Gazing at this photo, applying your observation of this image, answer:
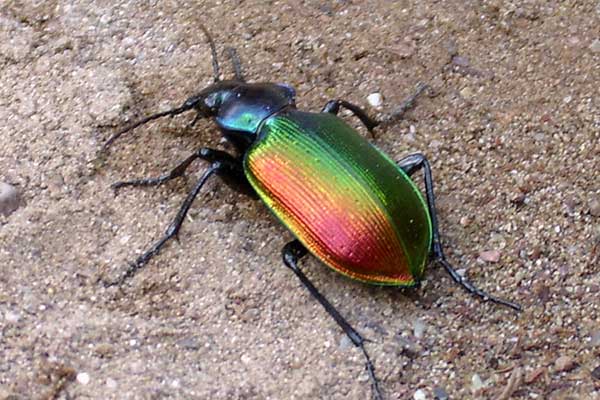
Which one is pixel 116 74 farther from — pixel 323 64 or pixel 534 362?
pixel 534 362

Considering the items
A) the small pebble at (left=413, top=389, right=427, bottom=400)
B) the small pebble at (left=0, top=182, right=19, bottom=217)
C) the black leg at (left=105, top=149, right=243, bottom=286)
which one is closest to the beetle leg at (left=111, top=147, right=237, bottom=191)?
the black leg at (left=105, top=149, right=243, bottom=286)

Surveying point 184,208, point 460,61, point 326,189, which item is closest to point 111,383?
point 184,208

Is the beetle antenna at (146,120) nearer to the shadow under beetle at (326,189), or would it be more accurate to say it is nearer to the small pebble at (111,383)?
the shadow under beetle at (326,189)

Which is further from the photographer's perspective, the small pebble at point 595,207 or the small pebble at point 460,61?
the small pebble at point 460,61

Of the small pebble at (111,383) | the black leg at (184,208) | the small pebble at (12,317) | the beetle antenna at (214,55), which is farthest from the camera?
the beetle antenna at (214,55)

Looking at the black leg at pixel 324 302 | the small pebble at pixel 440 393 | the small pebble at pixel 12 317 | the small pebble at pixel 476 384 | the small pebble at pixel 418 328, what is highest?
the small pebble at pixel 12 317

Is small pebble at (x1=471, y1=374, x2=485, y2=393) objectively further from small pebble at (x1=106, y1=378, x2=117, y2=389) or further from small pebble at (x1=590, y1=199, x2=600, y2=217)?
small pebble at (x1=106, y1=378, x2=117, y2=389)

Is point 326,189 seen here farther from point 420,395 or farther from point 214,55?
point 214,55

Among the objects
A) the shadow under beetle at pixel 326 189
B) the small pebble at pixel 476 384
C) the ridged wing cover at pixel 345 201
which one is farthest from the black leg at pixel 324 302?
the small pebble at pixel 476 384
